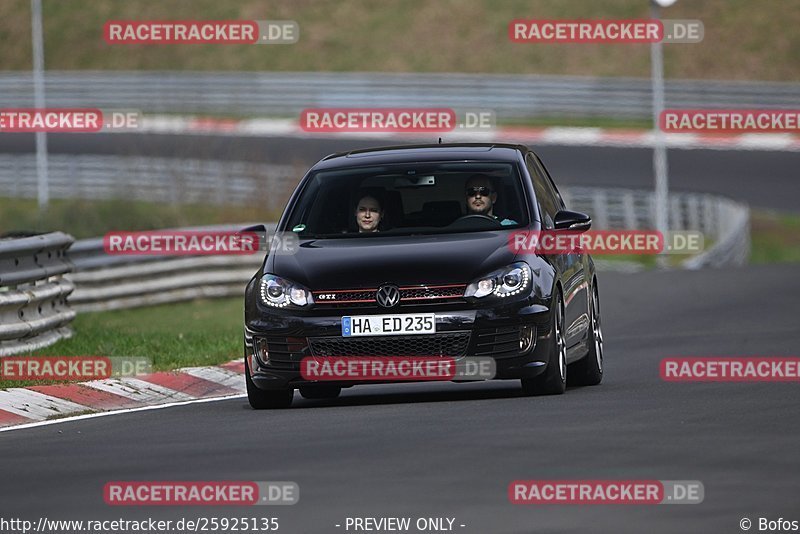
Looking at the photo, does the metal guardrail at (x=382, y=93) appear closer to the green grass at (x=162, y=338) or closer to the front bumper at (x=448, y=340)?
the green grass at (x=162, y=338)

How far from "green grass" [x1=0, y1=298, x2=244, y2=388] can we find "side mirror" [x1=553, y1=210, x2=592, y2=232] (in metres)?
3.47

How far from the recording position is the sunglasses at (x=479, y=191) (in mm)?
12914

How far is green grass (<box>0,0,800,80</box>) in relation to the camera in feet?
192

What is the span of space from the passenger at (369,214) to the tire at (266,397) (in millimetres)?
1136

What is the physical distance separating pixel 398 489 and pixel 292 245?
435cm

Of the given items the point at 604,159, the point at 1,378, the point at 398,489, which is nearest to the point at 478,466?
the point at 398,489

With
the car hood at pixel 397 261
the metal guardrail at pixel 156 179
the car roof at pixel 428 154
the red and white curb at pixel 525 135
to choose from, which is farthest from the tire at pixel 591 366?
the red and white curb at pixel 525 135

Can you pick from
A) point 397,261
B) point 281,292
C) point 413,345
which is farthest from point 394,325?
point 281,292

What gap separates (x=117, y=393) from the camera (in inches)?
534

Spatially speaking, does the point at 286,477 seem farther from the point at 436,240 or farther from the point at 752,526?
the point at 436,240

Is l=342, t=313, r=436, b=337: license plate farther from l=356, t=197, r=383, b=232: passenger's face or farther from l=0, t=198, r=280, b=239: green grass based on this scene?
l=0, t=198, r=280, b=239: green grass

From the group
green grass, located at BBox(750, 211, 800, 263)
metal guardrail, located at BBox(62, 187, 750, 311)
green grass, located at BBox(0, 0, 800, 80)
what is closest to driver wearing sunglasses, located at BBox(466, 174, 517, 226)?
metal guardrail, located at BBox(62, 187, 750, 311)

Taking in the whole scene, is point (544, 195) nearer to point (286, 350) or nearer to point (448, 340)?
point (448, 340)

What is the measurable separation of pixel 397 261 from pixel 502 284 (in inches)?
25.0
